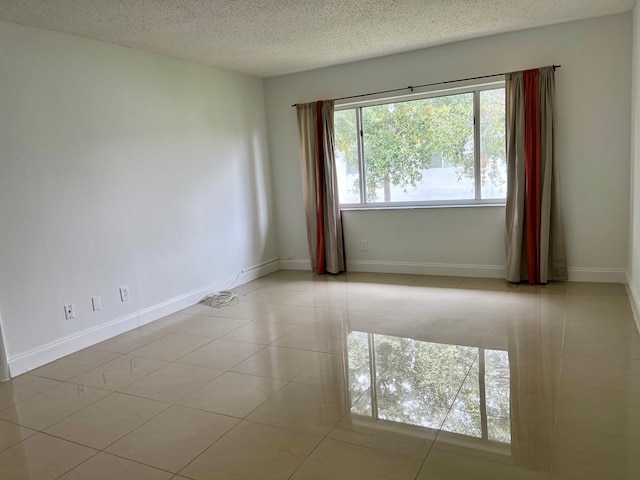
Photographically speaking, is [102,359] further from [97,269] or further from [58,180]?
[58,180]

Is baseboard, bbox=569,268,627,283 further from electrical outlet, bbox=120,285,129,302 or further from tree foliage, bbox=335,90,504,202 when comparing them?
electrical outlet, bbox=120,285,129,302

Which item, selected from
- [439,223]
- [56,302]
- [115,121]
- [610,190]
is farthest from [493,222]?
[56,302]

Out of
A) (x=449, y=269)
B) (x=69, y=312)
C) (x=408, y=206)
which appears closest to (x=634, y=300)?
(x=449, y=269)

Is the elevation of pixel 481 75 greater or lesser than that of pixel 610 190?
greater

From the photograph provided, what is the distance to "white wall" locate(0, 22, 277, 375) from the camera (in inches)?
132

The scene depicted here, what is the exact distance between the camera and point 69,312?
3.67 metres

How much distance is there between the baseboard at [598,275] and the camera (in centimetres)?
454

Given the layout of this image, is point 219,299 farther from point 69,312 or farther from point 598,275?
point 598,275

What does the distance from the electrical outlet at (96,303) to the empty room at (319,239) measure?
5 centimetres

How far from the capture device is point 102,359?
350cm

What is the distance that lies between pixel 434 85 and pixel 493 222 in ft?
5.25

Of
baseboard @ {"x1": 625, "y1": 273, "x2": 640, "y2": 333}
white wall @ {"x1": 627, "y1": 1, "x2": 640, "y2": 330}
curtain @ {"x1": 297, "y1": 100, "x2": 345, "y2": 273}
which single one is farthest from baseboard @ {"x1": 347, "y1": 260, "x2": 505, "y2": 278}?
white wall @ {"x1": 627, "y1": 1, "x2": 640, "y2": 330}

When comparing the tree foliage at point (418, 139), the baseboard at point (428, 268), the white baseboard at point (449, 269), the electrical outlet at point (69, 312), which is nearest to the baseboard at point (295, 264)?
the white baseboard at point (449, 269)

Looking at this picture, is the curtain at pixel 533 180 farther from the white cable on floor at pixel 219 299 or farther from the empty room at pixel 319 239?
the white cable on floor at pixel 219 299
